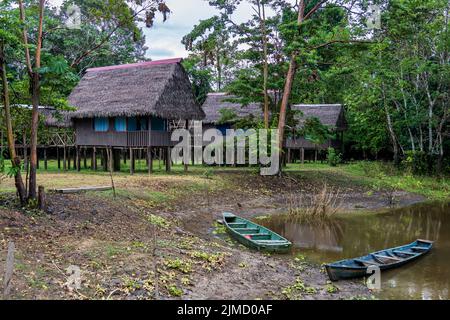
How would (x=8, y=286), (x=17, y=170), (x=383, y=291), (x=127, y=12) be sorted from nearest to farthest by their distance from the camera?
(x=8, y=286) → (x=383, y=291) → (x=17, y=170) → (x=127, y=12)

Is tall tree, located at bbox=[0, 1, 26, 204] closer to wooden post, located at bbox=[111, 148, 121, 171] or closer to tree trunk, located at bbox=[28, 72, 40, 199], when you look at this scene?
tree trunk, located at bbox=[28, 72, 40, 199]

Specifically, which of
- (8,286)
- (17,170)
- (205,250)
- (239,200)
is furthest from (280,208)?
(8,286)

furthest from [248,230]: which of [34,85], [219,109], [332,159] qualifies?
[219,109]

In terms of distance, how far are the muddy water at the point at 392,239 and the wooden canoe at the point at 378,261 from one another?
15 cm

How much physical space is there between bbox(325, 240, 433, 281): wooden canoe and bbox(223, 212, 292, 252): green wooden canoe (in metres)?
1.62

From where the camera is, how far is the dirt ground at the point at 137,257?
6.55 metres

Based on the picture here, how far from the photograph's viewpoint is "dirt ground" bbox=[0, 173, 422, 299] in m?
6.55

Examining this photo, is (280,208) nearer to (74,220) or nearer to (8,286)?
(74,220)

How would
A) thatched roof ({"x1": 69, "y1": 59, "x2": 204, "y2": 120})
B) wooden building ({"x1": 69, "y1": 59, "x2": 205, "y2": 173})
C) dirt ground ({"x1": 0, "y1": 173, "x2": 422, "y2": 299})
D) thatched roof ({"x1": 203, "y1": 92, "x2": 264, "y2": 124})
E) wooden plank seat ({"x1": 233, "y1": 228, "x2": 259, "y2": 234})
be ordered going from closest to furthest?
dirt ground ({"x1": 0, "y1": 173, "x2": 422, "y2": 299}), wooden plank seat ({"x1": 233, "y1": 228, "x2": 259, "y2": 234}), thatched roof ({"x1": 69, "y1": 59, "x2": 204, "y2": 120}), wooden building ({"x1": 69, "y1": 59, "x2": 205, "y2": 173}), thatched roof ({"x1": 203, "y1": 92, "x2": 264, "y2": 124})

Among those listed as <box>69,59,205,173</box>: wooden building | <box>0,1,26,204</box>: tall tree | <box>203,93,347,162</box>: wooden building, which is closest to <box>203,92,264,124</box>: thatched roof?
<box>203,93,347,162</box>: wooden building

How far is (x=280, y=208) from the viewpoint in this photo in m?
15.5

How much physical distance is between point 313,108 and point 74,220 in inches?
875

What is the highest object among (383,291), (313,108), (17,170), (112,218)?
(313,108)
